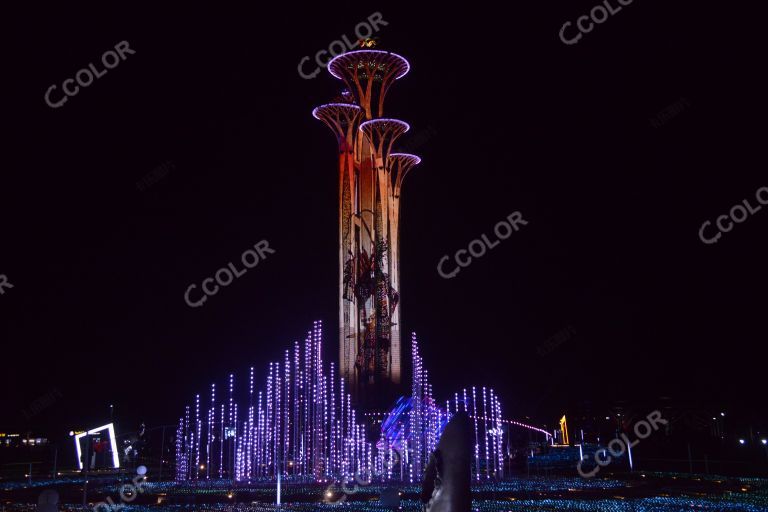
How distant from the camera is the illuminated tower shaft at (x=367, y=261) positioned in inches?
1369

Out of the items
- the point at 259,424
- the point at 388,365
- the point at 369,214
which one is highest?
the point at 369,214

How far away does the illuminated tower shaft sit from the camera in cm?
3478

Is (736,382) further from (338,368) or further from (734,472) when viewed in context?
(338,368)

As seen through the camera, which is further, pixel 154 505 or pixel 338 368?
pixel 338 368

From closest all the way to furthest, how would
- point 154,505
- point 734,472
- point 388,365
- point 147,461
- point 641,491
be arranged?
point 154,505 < point 641,491 < point 734,472 < point 147,461 < point 388,365

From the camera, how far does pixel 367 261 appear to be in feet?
115

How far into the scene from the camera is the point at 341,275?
1406 inches

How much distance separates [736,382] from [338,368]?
53.9 feet

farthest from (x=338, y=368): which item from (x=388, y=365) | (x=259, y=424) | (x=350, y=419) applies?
(x=259, y=424)

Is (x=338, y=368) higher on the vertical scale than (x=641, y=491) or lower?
higher

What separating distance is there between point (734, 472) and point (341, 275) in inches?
787

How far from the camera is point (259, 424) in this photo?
27.1m

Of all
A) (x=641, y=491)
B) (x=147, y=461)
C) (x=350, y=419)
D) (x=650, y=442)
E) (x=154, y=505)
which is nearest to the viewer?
(x=154, y=505)

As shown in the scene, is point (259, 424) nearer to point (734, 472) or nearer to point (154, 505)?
point (154, 505)
